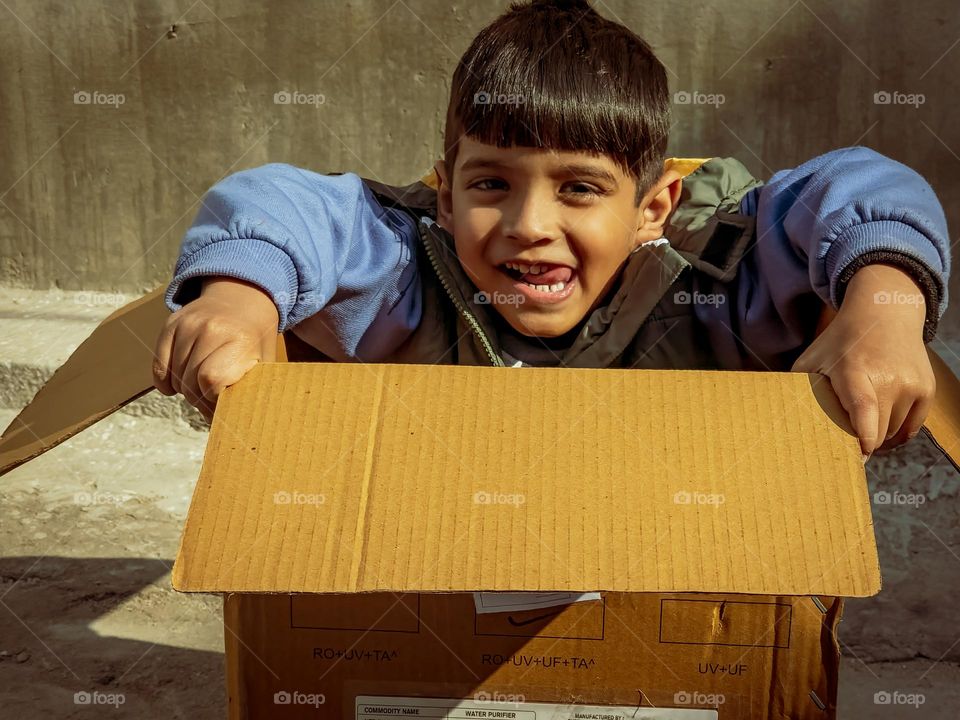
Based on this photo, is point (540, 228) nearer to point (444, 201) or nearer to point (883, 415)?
point (444, 201)

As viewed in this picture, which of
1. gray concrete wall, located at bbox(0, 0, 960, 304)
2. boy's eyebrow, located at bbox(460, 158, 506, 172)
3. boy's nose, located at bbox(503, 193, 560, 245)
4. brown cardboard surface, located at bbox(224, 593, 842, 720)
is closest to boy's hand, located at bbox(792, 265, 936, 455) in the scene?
brown cardboard surface, located at bbox(224, 593, 842, 720)

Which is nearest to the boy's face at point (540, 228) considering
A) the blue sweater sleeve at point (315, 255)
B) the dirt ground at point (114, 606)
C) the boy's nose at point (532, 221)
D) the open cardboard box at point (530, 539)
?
the boy's nose at point (532, 221)

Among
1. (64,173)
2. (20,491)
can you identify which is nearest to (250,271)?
(20,491)

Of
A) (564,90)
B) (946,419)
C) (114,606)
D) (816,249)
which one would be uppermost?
(564,90)

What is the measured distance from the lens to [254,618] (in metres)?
1.08

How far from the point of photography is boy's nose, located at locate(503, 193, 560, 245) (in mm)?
1504

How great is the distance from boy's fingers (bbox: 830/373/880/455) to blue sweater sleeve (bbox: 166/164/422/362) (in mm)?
708

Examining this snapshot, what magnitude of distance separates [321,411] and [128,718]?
111cm

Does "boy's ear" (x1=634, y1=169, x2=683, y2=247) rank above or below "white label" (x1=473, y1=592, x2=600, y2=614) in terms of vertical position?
above

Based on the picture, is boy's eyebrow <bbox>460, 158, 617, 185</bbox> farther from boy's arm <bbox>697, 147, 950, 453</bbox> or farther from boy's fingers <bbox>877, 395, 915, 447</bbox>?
boy's fingers <bbox>877, 395, 915, 447</bbox>

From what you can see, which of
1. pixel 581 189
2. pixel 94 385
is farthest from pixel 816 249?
pixel 94 385

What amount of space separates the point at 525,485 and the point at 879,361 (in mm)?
406

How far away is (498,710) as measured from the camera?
1089 millimetres

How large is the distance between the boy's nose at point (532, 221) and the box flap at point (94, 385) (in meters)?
0.52
